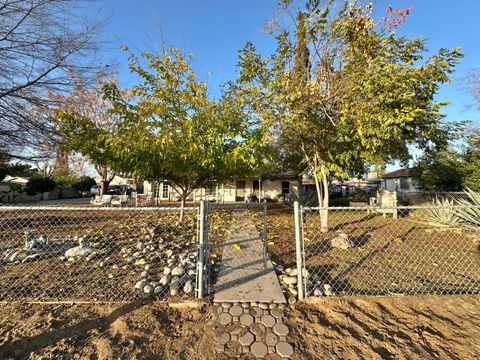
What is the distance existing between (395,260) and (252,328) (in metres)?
4.15

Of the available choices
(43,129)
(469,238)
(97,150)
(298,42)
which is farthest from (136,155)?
(469,238)

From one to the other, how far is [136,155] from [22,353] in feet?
14.5

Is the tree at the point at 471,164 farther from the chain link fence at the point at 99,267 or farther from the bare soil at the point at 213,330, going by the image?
the chain link fence at the point at 99,267

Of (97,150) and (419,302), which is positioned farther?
(97,150)

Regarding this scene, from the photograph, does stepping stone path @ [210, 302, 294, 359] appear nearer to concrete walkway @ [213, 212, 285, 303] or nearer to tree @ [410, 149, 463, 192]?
concrete walkway @ [213, 212, 285, 303]

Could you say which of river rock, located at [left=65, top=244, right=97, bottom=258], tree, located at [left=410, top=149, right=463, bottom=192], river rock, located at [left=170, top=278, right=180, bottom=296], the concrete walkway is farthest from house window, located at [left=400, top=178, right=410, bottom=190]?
river rock, located at [left=65, top=244, right=97, bottom=258]

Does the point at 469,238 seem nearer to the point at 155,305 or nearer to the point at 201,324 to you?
the point at 201,324

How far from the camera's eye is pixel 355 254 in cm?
569

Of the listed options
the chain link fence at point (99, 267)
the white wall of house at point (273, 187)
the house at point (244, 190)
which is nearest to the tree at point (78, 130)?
the chain link fence at point (99, 267)

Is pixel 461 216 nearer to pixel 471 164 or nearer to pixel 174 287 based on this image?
pixel 471 164

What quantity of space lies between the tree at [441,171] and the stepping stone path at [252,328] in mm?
14182

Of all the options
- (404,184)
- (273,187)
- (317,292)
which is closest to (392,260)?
(317,292)

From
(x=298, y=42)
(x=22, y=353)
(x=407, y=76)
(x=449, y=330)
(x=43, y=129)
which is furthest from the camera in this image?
(x=298, y=42)

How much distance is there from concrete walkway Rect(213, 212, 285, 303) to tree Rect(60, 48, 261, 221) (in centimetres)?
237
